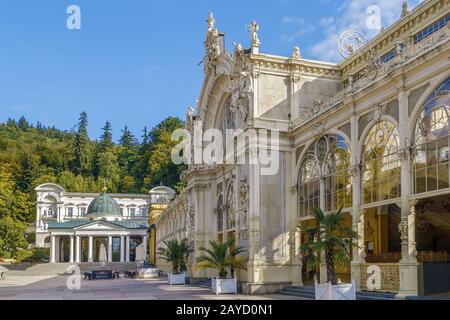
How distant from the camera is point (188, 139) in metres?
44.6

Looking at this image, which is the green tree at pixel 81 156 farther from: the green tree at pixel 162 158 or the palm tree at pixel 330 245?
the palm tree at pixel 330 245

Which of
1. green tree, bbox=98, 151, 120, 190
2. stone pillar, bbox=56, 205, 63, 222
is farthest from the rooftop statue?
green tree, bbox=98, 151, 120, 190

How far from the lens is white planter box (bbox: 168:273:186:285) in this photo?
3850cm

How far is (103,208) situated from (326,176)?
81.0 metres

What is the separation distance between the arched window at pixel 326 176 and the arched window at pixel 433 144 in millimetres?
4909

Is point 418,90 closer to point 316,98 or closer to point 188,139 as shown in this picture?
point 316,98

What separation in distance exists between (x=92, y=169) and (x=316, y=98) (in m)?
116

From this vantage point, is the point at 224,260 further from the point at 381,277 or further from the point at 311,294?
the point at 381,277

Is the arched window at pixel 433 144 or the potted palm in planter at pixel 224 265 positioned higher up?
the arched window at pixel 433 144

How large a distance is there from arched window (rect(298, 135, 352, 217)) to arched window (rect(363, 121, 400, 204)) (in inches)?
59.6

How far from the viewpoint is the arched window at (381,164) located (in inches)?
823

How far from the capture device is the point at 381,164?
71.7ft

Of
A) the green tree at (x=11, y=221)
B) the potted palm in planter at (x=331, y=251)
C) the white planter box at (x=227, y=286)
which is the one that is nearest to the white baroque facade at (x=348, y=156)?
the white planter box at (x=227, y=286)

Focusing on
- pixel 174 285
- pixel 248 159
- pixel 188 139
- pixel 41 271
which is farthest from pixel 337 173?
pixel 41 271
